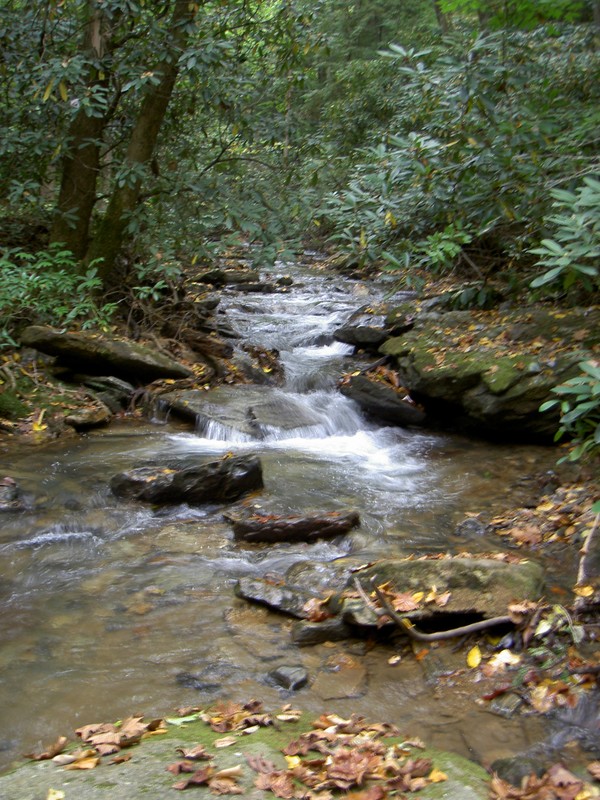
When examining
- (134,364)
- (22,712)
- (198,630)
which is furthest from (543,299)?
(22,712)

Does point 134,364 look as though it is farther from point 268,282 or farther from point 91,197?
point 268,282

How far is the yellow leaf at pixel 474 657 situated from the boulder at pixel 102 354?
659 cm

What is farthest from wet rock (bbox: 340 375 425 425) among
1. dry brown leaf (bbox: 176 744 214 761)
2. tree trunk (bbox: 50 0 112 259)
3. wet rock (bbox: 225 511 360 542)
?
dry brown leaf (bbox: 176 744 214 761)

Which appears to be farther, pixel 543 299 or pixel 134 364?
pixel 543 299

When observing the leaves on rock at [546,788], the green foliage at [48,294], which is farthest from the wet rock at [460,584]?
the green foliage at [48,294]

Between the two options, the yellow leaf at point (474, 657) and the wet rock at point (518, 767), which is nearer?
the wet rock at point (518, 767)

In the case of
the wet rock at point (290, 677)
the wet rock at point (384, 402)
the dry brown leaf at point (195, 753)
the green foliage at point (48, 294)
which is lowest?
the wet rock at point (290, 677)

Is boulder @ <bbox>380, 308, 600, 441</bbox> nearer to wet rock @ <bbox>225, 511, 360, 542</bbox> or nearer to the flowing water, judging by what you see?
the flowing water

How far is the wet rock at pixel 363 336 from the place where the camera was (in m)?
11.5

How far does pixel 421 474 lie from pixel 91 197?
6454 mm

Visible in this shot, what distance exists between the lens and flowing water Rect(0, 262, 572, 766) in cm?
365

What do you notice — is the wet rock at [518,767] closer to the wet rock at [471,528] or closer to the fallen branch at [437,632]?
the fallen branch at [437,632]

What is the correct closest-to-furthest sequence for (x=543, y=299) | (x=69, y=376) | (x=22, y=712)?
(x=22, y=712) → (x=69, y=376) → (x=543, y=299)

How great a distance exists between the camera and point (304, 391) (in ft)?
34.4
